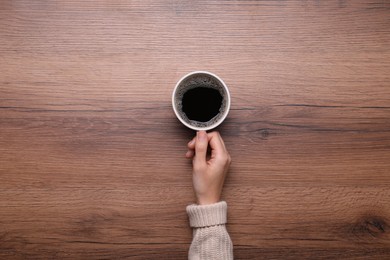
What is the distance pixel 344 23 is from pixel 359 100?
18cm

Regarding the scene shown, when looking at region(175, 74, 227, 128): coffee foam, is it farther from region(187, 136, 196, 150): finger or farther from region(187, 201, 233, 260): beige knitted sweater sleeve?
region(187, 201, 233, 260): beige knitted sweater sleeve

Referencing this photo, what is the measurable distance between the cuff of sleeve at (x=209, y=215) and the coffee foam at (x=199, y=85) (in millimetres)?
174

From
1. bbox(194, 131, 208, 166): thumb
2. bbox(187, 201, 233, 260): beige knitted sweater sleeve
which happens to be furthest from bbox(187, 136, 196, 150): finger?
bbox(187, 201, 233, 260): beige knitted sweater sleeve

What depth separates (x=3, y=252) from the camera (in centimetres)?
86

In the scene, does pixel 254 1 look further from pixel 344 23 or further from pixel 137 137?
pixel 137 137

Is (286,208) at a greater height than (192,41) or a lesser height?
lesser

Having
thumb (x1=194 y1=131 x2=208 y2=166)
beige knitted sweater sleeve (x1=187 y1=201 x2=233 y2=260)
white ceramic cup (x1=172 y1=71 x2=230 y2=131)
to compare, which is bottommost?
beige knitted sweater sleeve (x1=187 y1=201 x2=233 y2=260)

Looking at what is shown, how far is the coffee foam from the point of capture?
2.60 ft

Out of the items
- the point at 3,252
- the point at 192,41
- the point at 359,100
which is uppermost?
the point at 192,41

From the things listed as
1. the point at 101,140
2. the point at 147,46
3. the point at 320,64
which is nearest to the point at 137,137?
the point at 101,140

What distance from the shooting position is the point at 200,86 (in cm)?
81

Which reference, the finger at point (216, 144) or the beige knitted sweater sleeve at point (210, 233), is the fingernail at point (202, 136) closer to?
the finger at point (216, 144)

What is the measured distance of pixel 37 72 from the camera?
866mm

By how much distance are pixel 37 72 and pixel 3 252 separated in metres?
0.41
